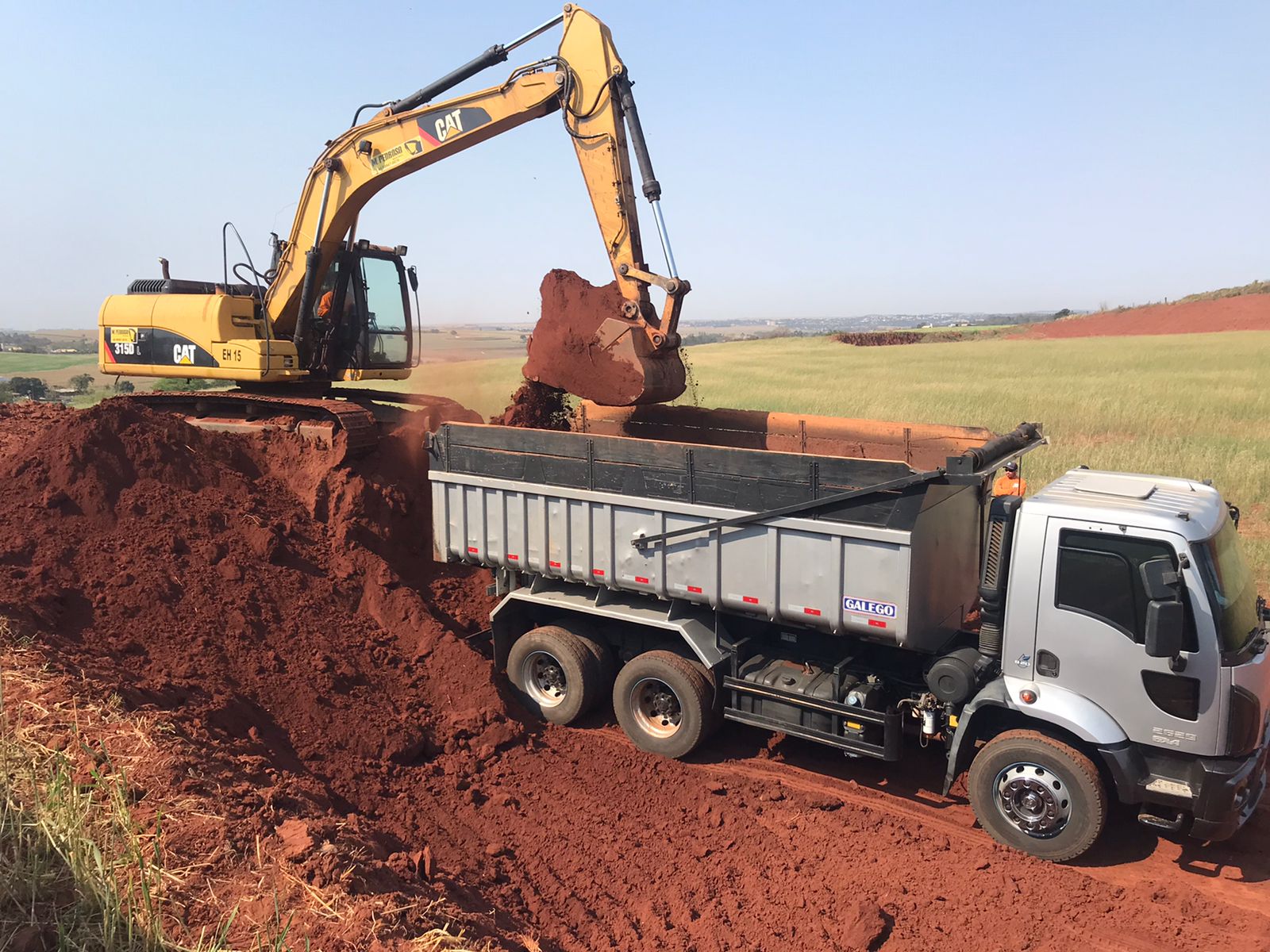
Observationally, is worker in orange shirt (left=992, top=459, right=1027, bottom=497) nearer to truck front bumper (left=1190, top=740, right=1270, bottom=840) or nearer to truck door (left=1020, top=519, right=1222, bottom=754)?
truck door (left=1020, top=519, right=1222, bottom=754)

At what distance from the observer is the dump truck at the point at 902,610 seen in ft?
16.4

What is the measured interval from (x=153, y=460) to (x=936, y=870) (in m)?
7.79

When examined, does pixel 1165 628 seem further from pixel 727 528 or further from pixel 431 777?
pixel 431 777

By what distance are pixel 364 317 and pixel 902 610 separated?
8.82 meters

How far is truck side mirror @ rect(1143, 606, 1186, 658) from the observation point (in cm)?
466

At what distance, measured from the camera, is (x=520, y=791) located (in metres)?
6.29

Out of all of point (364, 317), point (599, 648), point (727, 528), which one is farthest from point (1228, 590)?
point (364, 317)

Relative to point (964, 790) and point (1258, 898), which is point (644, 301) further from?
point (1258, 898)

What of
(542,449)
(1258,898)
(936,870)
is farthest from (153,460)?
(1258,898)

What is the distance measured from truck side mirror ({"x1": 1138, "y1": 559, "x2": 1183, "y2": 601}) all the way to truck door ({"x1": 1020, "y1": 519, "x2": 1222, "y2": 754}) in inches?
3.7

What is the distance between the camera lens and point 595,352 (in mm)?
8336

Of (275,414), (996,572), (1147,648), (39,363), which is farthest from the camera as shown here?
(39,363)

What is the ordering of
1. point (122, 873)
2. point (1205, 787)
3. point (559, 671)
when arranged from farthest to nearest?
point (559, 671), point (1205, 787), point (122, 873)

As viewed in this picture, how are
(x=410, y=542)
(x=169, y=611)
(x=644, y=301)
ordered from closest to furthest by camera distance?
(x=169, y=611) → (x=644, y=301) → (x=410, y=542)
